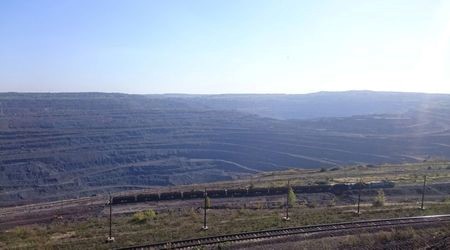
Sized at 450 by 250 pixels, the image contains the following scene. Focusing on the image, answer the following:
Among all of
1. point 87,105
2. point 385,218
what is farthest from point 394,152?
point 87,105

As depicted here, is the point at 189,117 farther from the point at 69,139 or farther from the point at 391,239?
the point at 391,239

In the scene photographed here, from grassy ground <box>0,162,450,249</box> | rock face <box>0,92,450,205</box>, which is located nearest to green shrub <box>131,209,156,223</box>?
grassy ground <box>0,162,450,249</box>

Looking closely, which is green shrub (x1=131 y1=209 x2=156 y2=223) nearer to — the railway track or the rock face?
the railway track

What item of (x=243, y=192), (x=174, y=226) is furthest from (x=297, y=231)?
(x=243, y=192)

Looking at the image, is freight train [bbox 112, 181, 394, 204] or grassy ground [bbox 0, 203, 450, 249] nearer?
grassy ground [bbox 0, 203, 450, 249]

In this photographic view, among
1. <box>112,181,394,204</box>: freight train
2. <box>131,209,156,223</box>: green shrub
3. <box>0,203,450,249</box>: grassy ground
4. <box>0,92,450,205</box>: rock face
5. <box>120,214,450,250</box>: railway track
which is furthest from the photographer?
<box>0,92,450,205</box>: rock face

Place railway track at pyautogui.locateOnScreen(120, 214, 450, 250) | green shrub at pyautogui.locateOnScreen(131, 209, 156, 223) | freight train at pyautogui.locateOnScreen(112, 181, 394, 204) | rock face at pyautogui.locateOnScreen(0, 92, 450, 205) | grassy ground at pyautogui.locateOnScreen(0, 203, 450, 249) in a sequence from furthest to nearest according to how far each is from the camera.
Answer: rock face at pyautogui.locateOnScreen(0, 92, 450, 205), freight train at pyautogui.locateOnScreen(112, 181, 394, 204), green shrub at pyautogui.locateOnScreen(131, 209, 156, 223), grassy ground at pyautogui.locateOnScreen(0, 203, 450, 249), railway track at pyautogui.locateOnScreen(120, 214, 450, 250)

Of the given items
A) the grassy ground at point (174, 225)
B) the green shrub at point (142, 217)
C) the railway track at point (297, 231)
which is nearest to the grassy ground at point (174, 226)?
the grassy ground at point (174, 225)
